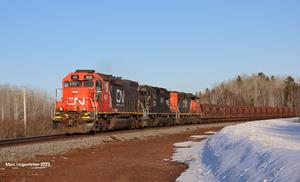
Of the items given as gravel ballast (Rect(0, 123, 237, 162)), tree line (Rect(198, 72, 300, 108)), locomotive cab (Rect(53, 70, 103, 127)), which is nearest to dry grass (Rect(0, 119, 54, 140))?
locomotive cab (Rect(53, 70, 103, 127))

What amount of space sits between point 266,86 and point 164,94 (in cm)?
10970

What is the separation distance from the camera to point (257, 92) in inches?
5704

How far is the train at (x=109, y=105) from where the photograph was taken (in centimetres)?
2473

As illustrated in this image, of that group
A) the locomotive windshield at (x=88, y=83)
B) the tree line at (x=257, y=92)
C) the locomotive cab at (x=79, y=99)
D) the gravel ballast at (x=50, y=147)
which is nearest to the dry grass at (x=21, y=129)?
the locomotive cab at (x=79, y=99)

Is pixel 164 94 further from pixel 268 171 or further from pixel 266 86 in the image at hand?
pixel 266 86

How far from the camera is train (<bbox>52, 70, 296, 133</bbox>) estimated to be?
81.1ft

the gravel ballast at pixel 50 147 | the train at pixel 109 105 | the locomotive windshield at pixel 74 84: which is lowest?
the gravel ballast at pixel 50 147

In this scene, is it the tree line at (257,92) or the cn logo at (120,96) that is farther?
the tree line at (257,92)

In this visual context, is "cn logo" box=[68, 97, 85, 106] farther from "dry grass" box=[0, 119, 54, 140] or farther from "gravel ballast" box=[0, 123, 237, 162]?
"dry grass" box=[0, 119, 54, 140]

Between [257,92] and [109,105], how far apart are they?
4887 inches

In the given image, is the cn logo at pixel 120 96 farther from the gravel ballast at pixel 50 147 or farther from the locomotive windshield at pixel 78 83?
the gravel ballast at pixel 50 147

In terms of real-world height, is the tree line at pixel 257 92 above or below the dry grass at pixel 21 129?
above

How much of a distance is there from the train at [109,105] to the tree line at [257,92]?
96102mm

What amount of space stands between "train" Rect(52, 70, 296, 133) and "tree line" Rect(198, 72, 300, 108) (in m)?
96.1
